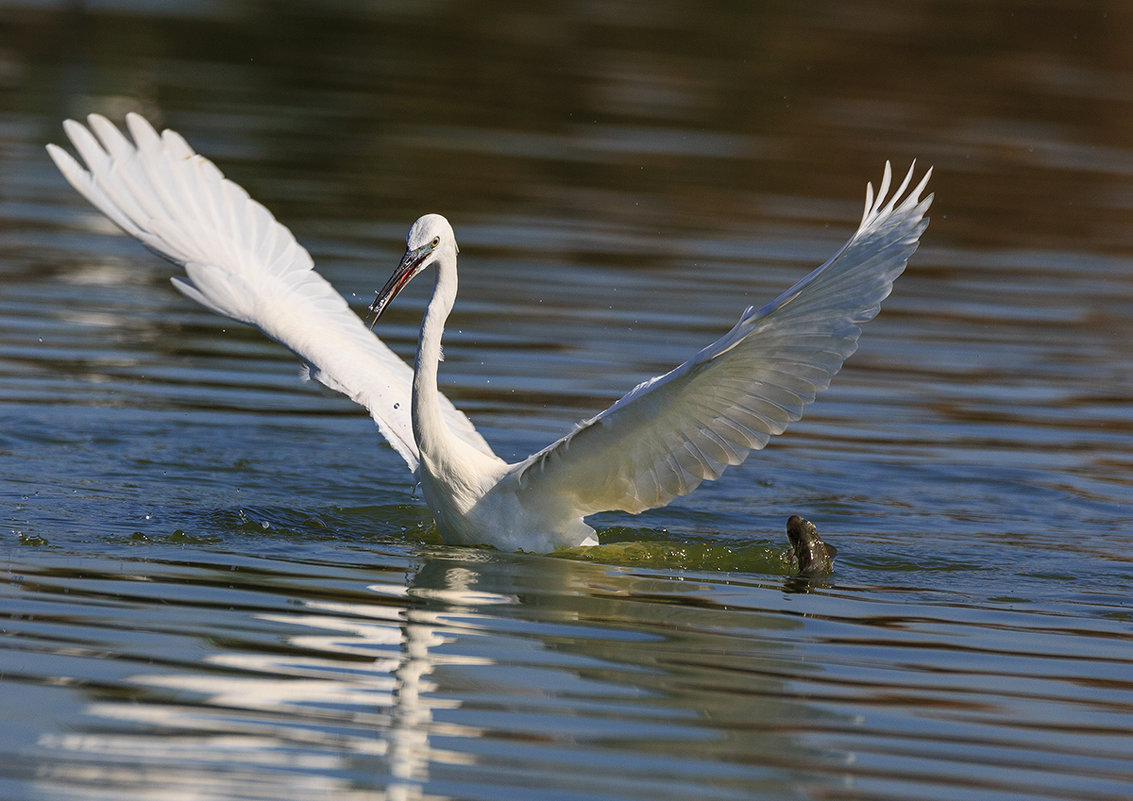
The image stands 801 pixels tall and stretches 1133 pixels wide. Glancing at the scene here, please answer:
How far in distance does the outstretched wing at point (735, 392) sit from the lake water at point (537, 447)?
43 centimetres

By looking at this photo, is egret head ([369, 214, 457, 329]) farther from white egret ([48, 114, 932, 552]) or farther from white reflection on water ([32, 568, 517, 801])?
white reflection on water ([32, 568, 517, 801])

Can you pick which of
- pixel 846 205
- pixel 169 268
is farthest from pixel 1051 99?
pixel 169 268

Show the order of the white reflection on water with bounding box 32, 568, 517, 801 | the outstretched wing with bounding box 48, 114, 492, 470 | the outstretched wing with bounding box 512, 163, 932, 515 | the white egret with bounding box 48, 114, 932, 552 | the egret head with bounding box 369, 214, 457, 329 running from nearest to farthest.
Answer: the white reflection on water with bounding box 32, 568, 517, 801 < the outstretched wing with bounding box 512, 163, 932, 515 < the white egret with bounding box 48, 114, 932, 552 < the egret head with bounding box 369, 214, 457, 329 < the outstretched wing with bounding box 48, 114, 492, 470

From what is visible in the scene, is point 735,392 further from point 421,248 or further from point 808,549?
point 421,248

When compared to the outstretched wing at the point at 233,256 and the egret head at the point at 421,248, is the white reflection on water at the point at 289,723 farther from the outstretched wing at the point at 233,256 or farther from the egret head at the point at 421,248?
the outstretched wing at the point at 233,256

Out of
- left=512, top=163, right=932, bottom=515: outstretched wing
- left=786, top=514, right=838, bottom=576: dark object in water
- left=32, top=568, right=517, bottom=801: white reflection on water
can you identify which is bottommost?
left=32, top=568, right=517, bottom=801: white reflection on water

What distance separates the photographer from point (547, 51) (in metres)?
26.9

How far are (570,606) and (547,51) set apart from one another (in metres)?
20.5

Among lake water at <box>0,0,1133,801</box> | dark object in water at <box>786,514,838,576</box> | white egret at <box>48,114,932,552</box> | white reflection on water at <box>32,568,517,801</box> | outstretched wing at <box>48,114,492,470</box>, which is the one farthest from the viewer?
outstretched wing at <box>48,114,492,470</box>

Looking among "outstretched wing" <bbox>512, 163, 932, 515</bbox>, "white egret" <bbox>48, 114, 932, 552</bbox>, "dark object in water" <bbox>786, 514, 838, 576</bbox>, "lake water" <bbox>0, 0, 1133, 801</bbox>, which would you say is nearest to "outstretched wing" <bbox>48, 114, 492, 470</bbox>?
"white egret" <bbox>48, 114, 932, 552</bbox>

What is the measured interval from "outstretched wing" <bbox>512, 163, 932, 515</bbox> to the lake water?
0.43 meters

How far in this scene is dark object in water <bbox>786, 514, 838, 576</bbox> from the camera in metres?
7.97

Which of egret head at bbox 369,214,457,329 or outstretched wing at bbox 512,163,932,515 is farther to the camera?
egret head at bbox 369,214,457,329

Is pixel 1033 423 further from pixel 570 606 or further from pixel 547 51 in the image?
pixel 547 51
